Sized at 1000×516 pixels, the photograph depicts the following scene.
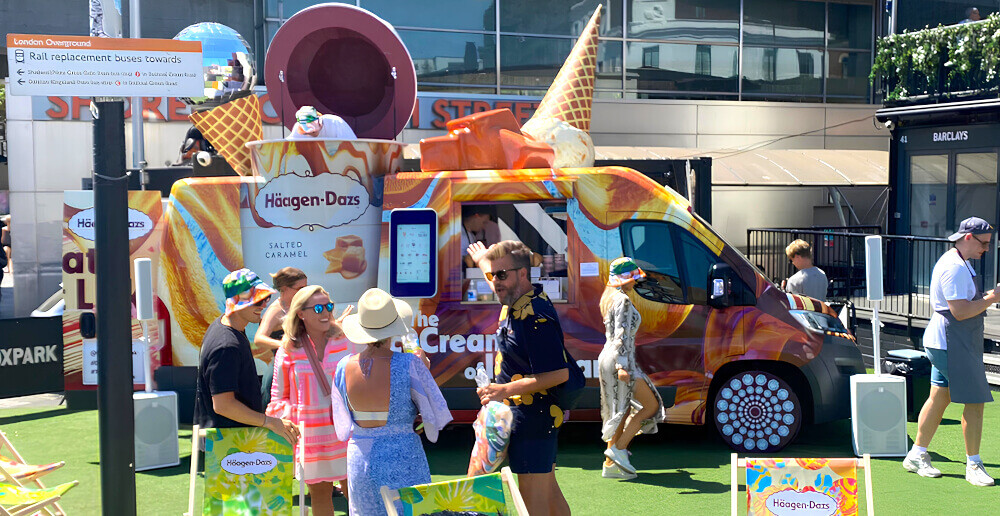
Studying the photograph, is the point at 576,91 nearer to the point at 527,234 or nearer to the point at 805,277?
the point at 527,234

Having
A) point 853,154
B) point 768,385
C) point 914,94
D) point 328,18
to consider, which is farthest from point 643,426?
point 853,154

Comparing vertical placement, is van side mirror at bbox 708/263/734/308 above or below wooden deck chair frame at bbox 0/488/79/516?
above

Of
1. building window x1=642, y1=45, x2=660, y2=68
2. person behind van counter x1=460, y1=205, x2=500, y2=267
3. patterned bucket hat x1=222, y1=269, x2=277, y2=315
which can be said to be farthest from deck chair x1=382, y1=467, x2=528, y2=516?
building window x1=642, y1=45, x2=660, y2=68

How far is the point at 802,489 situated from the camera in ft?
16.0

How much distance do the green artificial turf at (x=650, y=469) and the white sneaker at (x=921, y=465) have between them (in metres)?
0.06

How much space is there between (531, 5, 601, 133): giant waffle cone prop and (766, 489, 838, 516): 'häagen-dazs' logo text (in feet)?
15.4

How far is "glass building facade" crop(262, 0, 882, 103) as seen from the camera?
19766mm

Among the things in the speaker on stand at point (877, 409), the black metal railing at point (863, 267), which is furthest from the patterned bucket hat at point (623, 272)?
the black metal railing at point (863, 267)

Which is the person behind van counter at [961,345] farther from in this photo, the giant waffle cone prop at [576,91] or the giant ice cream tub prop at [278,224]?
the giant ice cream tub prop at [278,224]

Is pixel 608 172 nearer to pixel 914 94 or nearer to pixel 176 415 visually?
pixel 176 415

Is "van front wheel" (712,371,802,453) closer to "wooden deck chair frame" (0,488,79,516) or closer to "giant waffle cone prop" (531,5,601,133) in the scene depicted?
"giant waffle cone prop" (531,5,601,133)

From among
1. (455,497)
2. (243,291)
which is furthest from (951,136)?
(455,497)

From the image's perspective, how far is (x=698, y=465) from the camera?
7750 mm

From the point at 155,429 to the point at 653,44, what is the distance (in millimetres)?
15954
